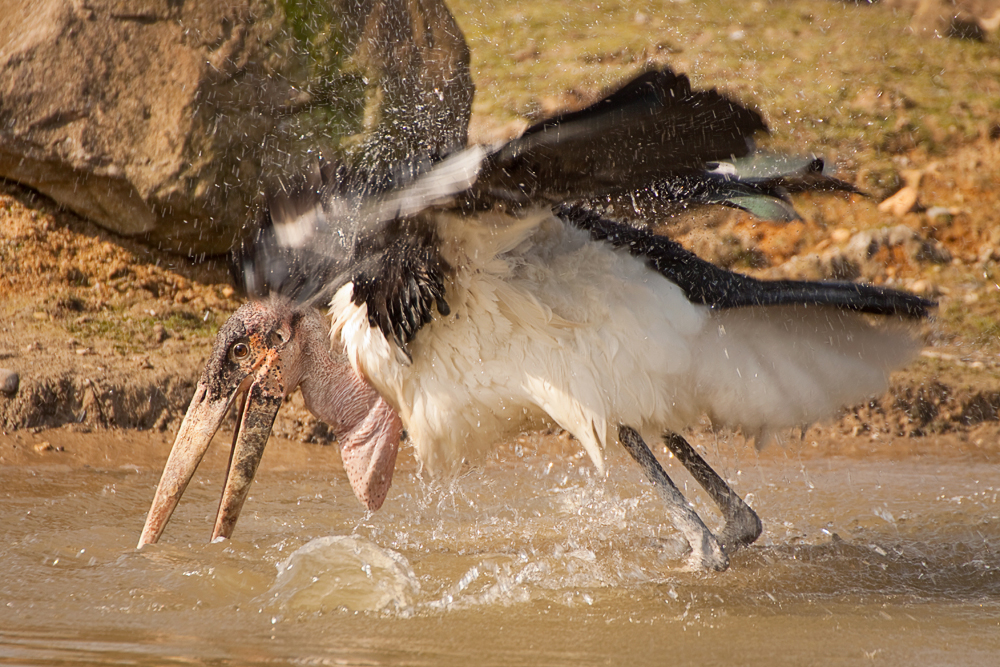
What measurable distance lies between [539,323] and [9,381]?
2.53 metres

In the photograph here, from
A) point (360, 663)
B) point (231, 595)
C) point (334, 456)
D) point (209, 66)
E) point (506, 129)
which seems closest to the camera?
point (360, 663)

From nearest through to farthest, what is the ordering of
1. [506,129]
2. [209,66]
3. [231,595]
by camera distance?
[231,595] < [209,66] < [506,129]

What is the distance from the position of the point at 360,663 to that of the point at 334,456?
215cm

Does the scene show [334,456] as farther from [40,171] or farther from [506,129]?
[506,129]

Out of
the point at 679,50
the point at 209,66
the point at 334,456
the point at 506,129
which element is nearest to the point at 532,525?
the point at 334,456

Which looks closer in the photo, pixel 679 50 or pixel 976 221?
pixel 976 221

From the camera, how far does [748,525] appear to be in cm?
314

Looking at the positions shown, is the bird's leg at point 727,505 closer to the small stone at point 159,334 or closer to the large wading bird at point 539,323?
the large wading bird at point 539,323

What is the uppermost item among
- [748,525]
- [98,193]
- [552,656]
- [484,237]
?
[484,237]

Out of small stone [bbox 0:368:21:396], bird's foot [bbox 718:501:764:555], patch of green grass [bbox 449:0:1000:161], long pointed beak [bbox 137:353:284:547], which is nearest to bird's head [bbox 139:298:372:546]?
long pointed beak [bbox 137:353:284:547]

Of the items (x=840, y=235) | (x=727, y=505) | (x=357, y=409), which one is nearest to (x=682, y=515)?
(x=727, y=505)

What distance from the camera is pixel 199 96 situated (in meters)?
4.88

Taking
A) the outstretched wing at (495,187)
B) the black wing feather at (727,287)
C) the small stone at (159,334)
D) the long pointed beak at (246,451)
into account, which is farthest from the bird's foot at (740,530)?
the small stone at (159,334)

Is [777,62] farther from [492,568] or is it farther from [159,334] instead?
[492,568]
